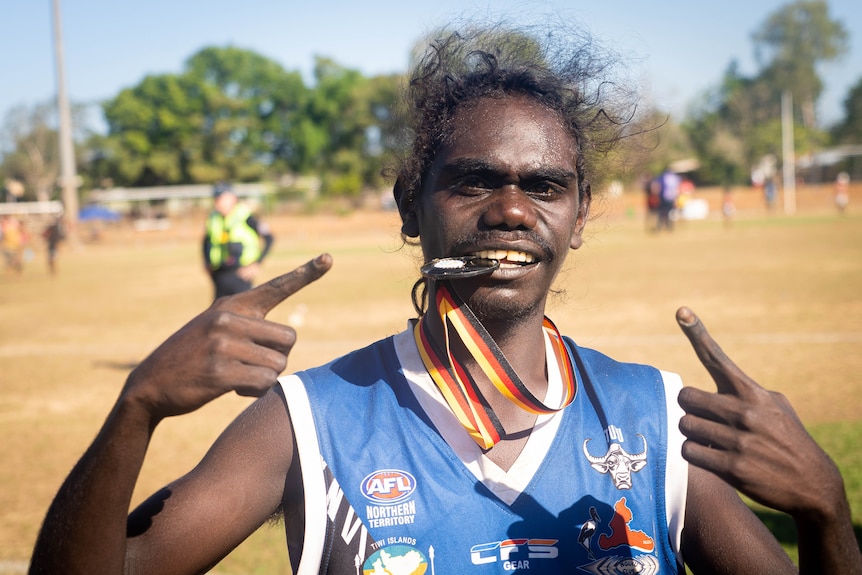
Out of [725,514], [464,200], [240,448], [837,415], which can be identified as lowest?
[837,415]

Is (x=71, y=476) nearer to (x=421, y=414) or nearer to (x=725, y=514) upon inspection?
(x=421, y=414)

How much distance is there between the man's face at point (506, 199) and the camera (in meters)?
2.02

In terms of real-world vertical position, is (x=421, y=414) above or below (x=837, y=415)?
above

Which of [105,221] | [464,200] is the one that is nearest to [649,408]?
[464,200]

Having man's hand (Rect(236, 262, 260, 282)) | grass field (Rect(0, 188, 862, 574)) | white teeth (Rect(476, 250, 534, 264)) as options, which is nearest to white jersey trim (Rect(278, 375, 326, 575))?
white teeth (Rect(476, 250, 534, 264))

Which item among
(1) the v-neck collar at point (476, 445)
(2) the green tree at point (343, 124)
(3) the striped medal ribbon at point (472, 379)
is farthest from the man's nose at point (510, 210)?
(2) the green tree at point (343, 124)

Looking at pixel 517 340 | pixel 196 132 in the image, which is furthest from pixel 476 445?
pixel 196 132

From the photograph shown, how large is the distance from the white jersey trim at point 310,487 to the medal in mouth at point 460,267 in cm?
46

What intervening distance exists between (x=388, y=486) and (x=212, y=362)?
557 mm

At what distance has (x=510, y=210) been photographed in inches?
79.0

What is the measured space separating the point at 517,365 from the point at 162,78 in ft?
250

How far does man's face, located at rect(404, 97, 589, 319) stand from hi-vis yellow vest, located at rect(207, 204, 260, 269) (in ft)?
26.0

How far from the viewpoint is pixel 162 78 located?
71.8m

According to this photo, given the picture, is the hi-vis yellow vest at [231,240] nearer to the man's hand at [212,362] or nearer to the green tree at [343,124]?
the man's hand at [212,362]
